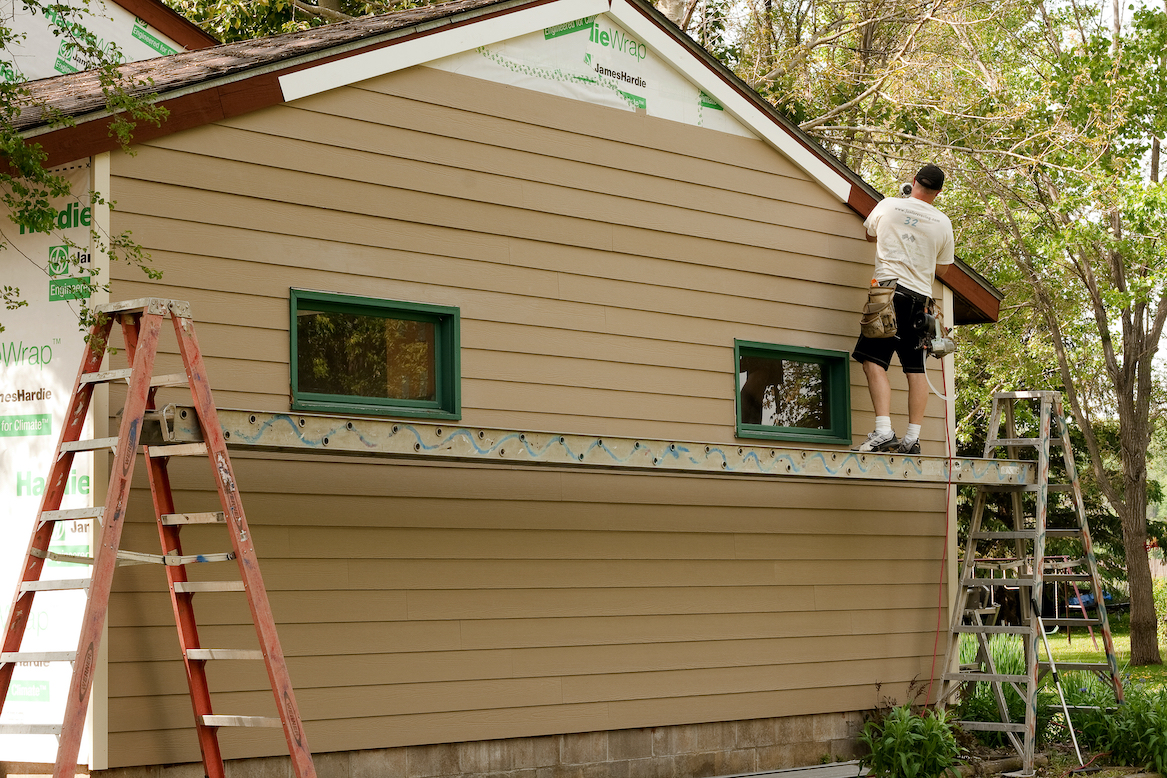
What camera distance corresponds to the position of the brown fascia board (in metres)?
10.6

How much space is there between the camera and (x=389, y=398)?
262 inches

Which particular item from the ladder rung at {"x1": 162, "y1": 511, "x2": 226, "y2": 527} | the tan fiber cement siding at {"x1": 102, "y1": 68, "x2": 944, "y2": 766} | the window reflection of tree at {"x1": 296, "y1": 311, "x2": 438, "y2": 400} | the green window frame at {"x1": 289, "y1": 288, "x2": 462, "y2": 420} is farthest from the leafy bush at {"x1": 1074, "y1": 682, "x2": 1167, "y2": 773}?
the ladder rung at {"x1": 162, "y1": 511, "x2": 226, "y2": 527}

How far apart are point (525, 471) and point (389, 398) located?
0.99m

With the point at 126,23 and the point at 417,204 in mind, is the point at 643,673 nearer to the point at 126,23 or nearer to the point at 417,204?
the point at 417,204

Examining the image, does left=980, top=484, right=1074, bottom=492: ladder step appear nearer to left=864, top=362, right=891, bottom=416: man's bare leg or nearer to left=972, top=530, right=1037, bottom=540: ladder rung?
left=972, top=530, right=1037, bottom=540: ladder rung

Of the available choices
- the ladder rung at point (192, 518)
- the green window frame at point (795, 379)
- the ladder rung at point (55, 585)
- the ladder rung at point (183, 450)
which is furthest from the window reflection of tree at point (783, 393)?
the ladder rung at point (55, 585)

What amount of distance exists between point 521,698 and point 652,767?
3.70 ft

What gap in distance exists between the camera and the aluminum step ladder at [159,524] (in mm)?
4836

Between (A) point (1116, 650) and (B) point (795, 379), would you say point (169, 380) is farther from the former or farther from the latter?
(A) point (1116, 650)

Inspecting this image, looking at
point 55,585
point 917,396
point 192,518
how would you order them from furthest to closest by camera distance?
1. point 917,396
2. point 192,518
3. point 55,585

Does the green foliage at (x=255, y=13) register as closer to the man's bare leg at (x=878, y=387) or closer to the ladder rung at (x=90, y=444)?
the man's bare leg at (x=878, y=387)

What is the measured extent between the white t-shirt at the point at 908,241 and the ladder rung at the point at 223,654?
5.25 m

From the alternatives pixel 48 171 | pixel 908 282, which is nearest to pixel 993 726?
pixel 908 282

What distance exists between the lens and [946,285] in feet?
31.0
